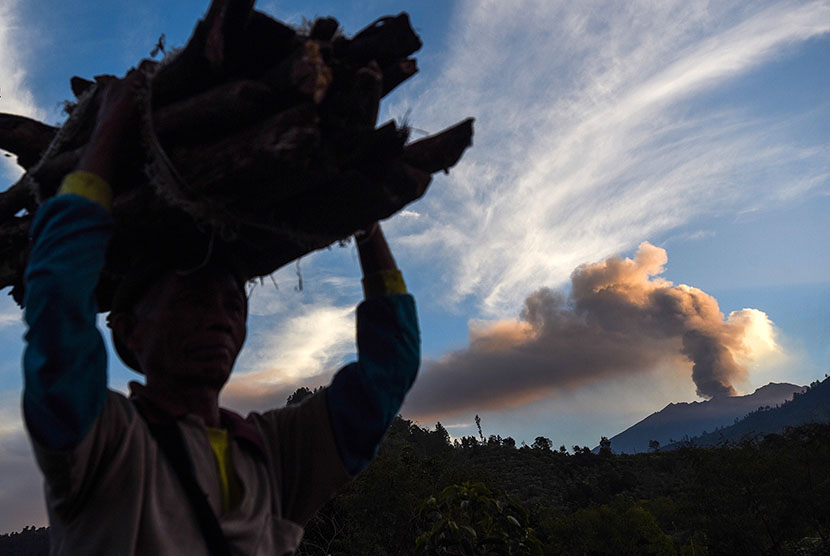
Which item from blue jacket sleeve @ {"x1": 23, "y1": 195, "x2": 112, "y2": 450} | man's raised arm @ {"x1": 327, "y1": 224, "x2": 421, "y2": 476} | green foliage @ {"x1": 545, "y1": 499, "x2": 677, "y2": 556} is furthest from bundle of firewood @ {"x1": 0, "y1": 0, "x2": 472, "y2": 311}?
green foliage @ {"x1": 545, "y1": 499, "x2": 677, "y2": 556}

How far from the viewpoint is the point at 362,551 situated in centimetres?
2978

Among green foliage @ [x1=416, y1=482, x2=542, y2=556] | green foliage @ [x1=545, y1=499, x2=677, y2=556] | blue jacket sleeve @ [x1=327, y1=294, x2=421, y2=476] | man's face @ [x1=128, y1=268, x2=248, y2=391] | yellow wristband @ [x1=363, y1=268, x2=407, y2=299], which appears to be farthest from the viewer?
green foliage @ [x1=545, y1=499, x2=677, y2=556]

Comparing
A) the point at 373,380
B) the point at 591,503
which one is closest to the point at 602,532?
the point at 591,503

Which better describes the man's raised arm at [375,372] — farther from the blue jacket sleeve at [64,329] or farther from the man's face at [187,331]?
the blue jacket sleeve at [64,329]

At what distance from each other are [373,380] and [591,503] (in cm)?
7270

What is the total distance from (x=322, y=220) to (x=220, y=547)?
3.99ft

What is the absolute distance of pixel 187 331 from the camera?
2271 millimetres

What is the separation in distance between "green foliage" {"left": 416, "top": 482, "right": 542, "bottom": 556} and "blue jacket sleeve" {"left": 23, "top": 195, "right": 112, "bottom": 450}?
3.76m

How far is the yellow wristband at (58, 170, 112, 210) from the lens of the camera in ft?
6.03

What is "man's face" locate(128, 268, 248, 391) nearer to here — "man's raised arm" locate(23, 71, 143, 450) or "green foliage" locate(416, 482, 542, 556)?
"man's raised arm" locate(23, 71, 143, 450)

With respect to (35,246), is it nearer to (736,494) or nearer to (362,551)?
(362,551)

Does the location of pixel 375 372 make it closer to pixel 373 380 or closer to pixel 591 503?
pixel 373 380

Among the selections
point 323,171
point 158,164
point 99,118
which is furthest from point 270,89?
point 99,118

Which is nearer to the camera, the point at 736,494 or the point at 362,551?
the point at 362,551
